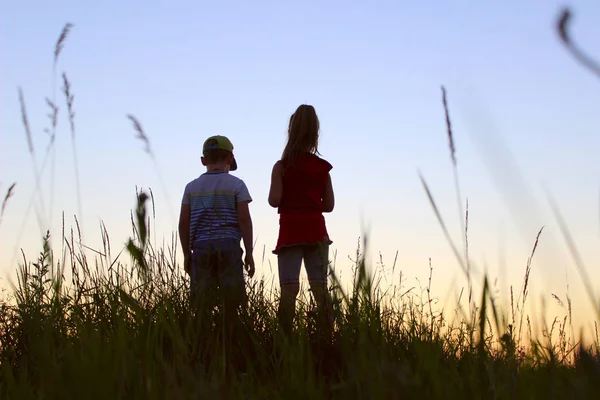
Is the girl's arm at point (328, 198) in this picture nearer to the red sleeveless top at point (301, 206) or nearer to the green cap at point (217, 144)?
the red sleeveless top at point (301, 206)

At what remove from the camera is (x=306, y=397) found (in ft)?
6.55

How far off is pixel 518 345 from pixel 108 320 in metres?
2.12

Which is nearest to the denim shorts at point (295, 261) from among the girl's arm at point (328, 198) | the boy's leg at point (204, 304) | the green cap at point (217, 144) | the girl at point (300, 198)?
the girl at point (300, 198)

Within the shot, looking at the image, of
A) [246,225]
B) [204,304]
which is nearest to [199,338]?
[204,304]

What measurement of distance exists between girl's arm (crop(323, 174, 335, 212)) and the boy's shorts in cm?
80

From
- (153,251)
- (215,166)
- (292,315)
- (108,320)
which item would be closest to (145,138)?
(153,251)

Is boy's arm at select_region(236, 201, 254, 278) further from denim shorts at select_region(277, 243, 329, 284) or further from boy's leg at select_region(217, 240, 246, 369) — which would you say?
boy's leg at select_region(217, 240, 246, 369)

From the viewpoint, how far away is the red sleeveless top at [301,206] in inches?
210

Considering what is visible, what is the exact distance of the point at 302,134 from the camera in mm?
5547

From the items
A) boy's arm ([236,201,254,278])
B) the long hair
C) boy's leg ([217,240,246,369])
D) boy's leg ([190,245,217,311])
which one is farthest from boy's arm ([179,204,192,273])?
boy's leg ([217,240,246,369])

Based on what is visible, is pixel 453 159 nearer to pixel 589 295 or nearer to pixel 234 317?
pixel 589 295

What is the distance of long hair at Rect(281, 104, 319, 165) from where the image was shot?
5.54 meters

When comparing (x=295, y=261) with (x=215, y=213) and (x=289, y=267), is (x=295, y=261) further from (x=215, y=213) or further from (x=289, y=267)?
(x=215, y=213)

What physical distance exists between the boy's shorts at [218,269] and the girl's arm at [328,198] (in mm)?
805
